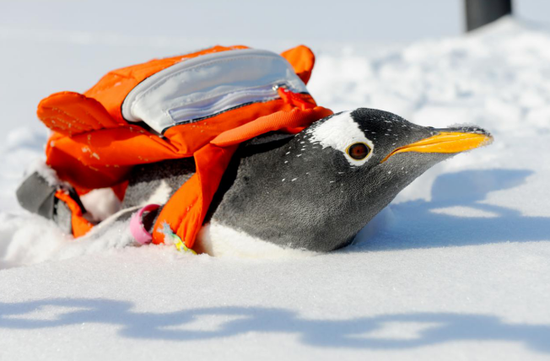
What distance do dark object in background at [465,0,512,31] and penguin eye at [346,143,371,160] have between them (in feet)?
13.6

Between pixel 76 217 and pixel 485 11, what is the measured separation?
166 inches

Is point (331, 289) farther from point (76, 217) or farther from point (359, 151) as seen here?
point (76, 217)

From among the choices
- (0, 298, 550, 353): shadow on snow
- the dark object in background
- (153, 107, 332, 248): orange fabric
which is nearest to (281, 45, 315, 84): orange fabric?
(153, 107, 332, 248): orange fabric

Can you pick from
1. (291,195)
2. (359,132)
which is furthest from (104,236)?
(359,132)

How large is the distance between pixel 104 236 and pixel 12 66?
315cm

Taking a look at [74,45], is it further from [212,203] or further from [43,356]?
[43,356]

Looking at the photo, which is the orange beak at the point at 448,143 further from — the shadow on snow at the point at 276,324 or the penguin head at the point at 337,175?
the shadow on snow at the point at 276,324

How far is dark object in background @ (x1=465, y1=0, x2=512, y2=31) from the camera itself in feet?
16.0

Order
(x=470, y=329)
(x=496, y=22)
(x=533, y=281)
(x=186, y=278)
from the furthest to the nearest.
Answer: (x=496, y=22), (x=186, y=278), (x=533, y=281), (x=470, y=329)

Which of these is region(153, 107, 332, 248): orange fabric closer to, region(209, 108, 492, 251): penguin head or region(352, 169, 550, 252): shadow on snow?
region(209, 108, 492, 251): penguin head

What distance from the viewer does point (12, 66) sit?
162 inches

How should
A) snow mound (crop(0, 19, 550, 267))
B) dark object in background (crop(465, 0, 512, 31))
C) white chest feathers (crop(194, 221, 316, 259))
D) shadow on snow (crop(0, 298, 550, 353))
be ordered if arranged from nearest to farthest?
1. shadow on snow (crop(0, 298, 550, 353))
2. white chest feathers (crop(194, 221, 316, 259))
3. snow mound (crop(0, 19, 550, 267))
4. dark object in background (crop(465, 0, 512, 31))

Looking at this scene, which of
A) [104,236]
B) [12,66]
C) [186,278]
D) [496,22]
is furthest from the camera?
[496,22]

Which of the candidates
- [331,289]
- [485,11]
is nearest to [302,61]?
[331,289]
